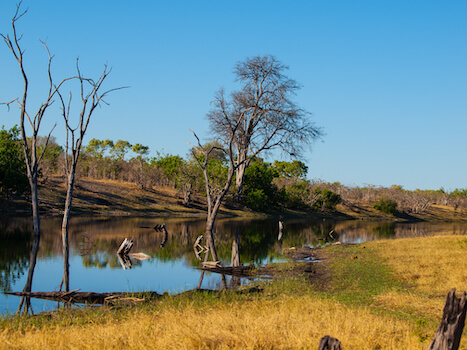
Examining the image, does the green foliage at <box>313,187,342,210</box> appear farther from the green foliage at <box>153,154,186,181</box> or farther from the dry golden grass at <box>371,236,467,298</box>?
the dry golden grass at <box>371,236,467,298</box>

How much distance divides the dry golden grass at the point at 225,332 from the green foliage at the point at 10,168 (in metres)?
34.9

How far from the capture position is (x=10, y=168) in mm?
40562

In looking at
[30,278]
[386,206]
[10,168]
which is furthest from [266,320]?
[386,206]

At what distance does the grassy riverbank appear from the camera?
300 inches

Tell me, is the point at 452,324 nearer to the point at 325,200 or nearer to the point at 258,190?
the point at 258,190

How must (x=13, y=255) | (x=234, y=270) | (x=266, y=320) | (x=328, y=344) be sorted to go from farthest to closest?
(x=13, y=255) < (x=234, y=270) < (x=266, y=320) < (x=328, y=344)

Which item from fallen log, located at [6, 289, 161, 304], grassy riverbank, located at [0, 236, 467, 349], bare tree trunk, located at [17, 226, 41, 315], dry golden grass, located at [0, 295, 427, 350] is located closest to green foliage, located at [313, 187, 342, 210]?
bare tree trunk, located at [17, 226, 41, 315]

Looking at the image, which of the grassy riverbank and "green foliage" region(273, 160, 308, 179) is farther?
"green foliage" region(273, 160, 308, 179)

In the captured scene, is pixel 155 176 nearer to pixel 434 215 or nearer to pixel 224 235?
pixel 224 235

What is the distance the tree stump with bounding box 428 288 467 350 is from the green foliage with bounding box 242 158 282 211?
6196cm

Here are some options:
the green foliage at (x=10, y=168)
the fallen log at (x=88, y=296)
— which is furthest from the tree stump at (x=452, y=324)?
the green foliage at (x=10, y=168)

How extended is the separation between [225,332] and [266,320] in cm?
125

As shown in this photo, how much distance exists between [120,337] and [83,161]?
6729 centimetres

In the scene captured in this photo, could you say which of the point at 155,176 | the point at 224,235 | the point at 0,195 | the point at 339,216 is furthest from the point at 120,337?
the point at 339,216
